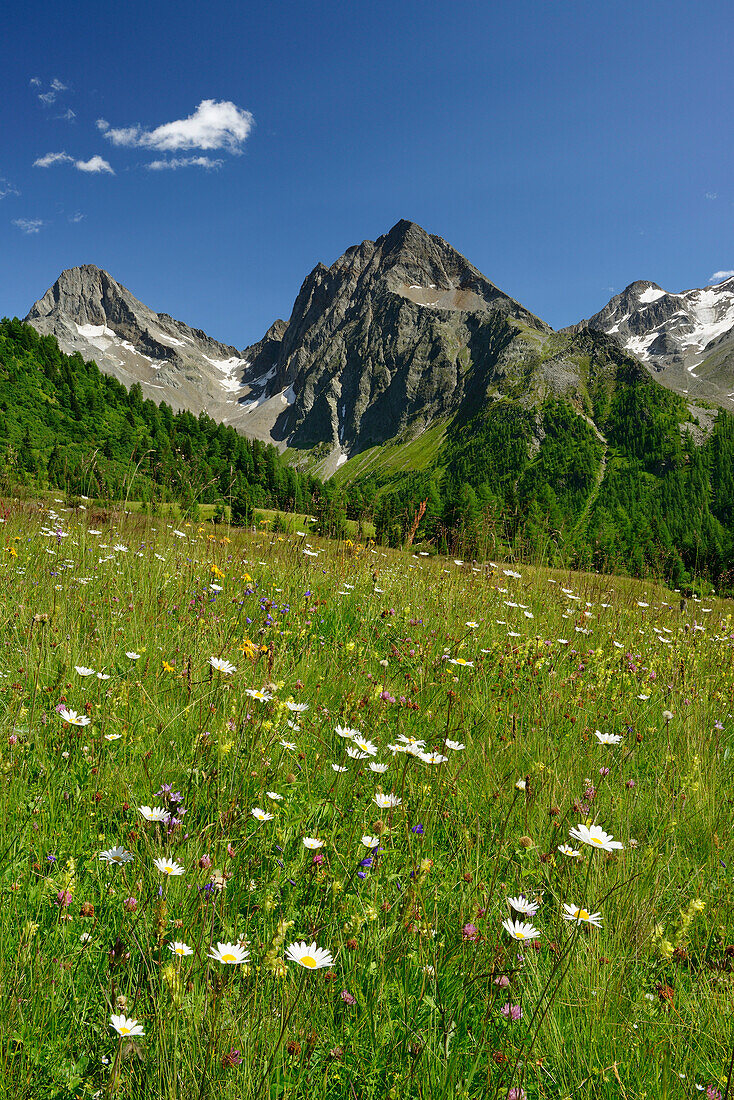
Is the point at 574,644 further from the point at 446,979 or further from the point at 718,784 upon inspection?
the point at 446,979

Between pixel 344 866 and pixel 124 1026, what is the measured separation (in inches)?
36.9

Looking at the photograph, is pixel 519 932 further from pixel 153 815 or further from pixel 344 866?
pixel 153 815

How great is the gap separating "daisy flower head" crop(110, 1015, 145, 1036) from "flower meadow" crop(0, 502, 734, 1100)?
0.02m

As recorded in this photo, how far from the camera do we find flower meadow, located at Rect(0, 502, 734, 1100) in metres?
1.29

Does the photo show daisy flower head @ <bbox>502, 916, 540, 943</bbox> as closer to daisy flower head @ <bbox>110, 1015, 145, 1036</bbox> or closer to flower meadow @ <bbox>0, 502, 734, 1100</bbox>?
flower meadow @ <bbox>0, 502, 734, 1100</bbox>

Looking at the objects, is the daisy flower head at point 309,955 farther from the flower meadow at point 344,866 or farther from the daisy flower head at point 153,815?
the daisy flower head at point 153,815

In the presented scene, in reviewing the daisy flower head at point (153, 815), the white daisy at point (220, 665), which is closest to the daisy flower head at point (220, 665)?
the white daisy at point (220, 665)

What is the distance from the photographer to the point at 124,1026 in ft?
3.73

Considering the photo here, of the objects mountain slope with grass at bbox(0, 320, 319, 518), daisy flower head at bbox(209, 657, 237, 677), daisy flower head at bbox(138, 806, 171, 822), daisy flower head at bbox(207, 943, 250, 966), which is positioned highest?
mountain slope with grass at bbox(0, 320, 319, 518)

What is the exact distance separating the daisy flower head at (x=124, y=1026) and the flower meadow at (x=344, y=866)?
0.06ft

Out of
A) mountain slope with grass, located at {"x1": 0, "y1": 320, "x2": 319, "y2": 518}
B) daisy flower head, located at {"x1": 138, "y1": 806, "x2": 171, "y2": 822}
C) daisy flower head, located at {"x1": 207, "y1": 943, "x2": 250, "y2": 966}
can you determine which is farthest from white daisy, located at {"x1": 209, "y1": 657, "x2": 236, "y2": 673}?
mountain slope with grass, located at {"x1": 0, "y1": 320, "x2": 319, "y2": 518}

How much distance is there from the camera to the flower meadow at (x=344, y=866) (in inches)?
50.6

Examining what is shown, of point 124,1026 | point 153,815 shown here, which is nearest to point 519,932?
point 124,1026

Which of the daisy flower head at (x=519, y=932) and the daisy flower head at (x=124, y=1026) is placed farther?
the daisy flower head at (x=519, y=932)
